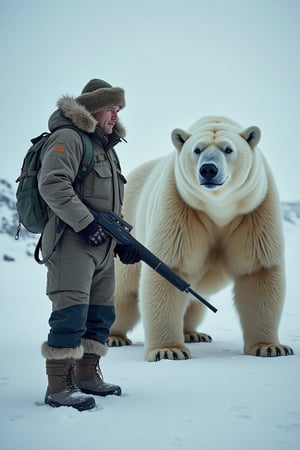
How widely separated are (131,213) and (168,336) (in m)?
2.20

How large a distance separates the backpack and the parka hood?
4cm

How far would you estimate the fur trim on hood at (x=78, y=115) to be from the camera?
A: 10.3 ft

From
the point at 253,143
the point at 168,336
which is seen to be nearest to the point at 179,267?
the point at 168,336

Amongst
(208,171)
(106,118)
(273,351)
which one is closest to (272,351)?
(273,351)

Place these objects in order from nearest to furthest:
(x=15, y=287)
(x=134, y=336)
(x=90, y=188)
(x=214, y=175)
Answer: (x=90, y=188) → (x=214, y=175) → (x=134, y=336) → (x=15, y=287)

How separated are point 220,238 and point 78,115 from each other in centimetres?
234

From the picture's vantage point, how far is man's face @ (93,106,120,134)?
340cm

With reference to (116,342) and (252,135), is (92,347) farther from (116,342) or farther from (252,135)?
(116,342)

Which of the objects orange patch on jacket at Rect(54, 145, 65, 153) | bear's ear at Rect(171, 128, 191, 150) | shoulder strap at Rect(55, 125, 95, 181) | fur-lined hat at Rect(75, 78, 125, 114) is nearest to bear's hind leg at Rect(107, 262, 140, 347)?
bear's ear at Rect(171, 128, 191, 150)

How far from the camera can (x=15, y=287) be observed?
46.1 ft

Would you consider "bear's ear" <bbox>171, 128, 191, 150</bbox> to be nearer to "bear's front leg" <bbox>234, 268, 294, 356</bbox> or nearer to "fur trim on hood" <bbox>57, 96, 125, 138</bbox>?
"bear's front leg" <bbox>234, 268, 294, 356</bbox>

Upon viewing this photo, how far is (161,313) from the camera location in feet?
15.9

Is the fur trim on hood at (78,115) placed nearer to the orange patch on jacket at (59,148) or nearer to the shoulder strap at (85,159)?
the shoulder strap at (85,159)

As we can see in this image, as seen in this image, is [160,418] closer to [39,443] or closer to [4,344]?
[39,443]
